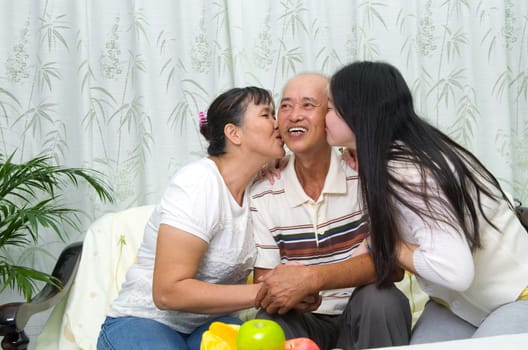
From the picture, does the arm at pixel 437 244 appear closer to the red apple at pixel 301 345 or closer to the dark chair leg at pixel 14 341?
the red apple at pixel 301 345

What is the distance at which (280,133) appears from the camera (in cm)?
175

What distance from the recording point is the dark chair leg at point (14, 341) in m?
1.69

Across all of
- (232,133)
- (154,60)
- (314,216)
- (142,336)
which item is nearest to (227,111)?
(232,133)

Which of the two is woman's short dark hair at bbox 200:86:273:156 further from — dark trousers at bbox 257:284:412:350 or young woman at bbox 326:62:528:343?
dark trousers at bbox 257:284:412:350

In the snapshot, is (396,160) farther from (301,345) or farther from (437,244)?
(301,345)

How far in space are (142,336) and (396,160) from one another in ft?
2.51

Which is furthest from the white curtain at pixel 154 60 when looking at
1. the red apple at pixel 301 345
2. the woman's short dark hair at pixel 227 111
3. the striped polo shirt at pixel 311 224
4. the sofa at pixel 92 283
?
the red apple at pixel 301 345

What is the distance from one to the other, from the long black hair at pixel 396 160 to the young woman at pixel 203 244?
31cm

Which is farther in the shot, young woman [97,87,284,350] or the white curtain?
the white curtain

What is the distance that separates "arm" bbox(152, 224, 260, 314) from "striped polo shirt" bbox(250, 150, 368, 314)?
0.69 ft

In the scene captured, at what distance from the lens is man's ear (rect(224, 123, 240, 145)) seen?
1718mm

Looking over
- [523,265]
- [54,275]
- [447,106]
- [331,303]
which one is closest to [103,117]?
[54,275]

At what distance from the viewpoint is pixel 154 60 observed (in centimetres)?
236

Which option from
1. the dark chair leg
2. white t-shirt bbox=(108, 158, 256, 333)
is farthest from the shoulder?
the dark chair leg
